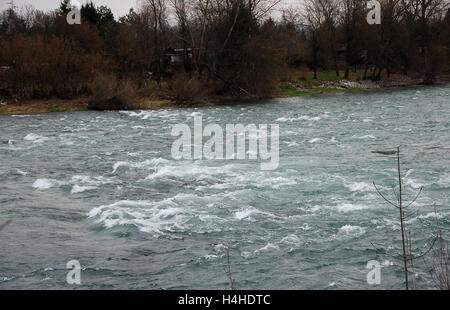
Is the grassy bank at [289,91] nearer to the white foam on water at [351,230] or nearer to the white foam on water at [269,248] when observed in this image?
the white foam on water at [351,230]

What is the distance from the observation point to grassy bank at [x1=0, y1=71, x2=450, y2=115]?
36750 millimetres

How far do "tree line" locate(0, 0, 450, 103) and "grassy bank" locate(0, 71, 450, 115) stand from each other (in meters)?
1.12

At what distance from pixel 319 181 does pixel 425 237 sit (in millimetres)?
4607

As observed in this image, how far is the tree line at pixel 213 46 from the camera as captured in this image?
3928cm

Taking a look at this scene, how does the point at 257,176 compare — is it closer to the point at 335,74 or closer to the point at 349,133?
the point at 349,133

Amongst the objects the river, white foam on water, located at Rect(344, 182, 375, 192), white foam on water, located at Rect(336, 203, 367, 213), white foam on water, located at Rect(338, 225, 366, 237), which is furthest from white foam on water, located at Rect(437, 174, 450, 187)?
white foam on water, located at Rect(338, 225, 366, 237)

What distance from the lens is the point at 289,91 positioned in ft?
155

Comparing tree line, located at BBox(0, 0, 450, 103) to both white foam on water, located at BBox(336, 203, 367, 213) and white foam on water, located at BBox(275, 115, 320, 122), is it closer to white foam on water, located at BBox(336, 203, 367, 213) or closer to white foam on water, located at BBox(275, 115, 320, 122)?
white foam on water, located at BBox(275, 115, 320, 122)

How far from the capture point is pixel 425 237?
1020cm

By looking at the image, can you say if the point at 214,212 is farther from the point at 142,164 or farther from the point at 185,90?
the point at 185,90

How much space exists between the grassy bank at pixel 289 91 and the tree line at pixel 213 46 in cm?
112

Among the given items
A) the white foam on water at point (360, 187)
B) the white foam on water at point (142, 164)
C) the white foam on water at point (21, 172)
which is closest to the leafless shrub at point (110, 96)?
the white foam on water at point (142, 164)

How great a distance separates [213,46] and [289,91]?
788 centimetres
